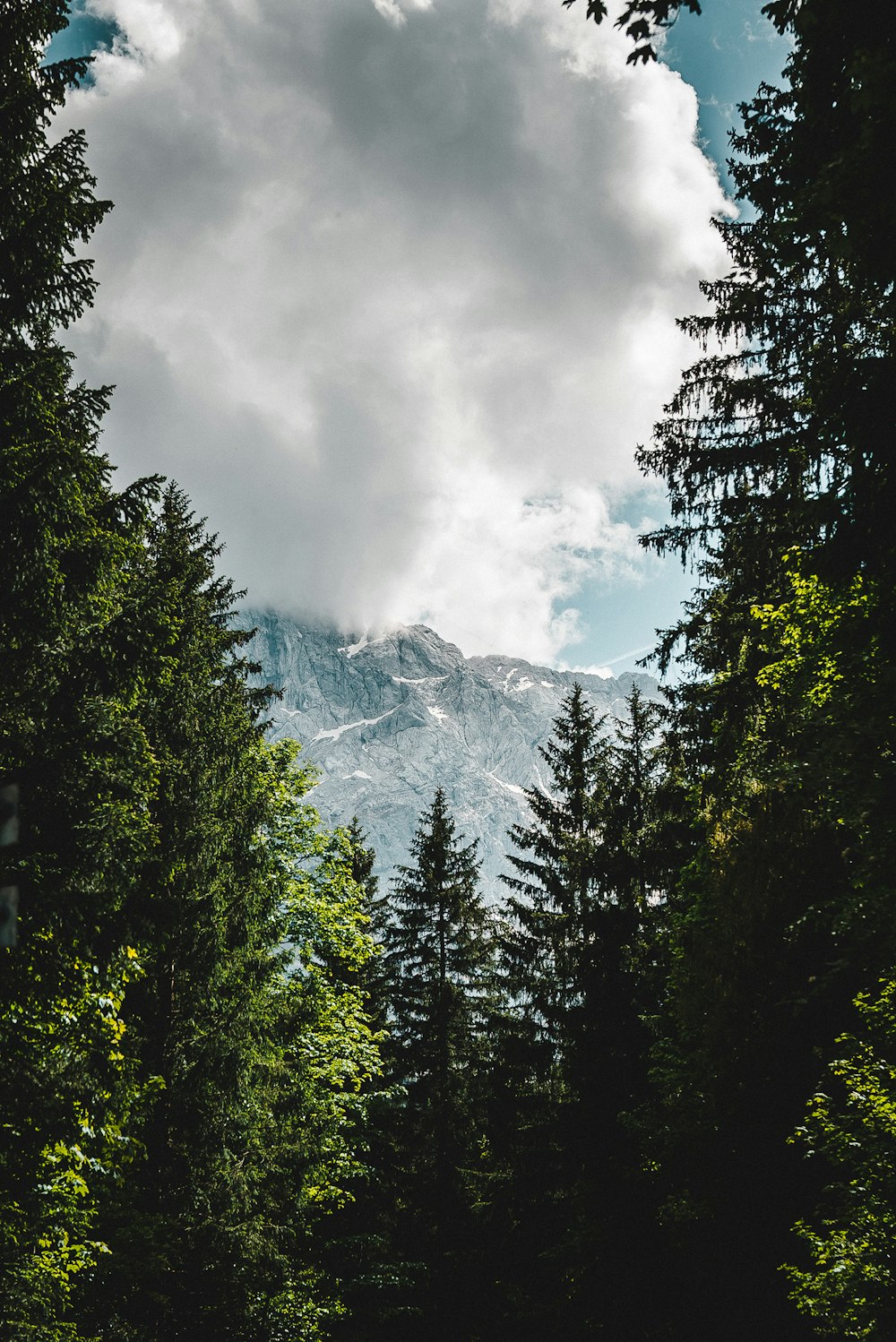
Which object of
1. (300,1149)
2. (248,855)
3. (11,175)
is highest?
(11,175)

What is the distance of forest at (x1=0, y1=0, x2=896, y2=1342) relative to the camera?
621cm

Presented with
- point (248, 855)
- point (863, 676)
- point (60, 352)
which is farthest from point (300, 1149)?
point (60, 352)

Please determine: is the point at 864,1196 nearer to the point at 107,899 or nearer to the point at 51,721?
the point at 107,899

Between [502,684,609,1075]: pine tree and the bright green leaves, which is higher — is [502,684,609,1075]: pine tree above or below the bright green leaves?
above

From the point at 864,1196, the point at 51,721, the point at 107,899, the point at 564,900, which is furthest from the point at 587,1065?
the point at 51,721

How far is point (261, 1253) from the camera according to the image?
10.5 meters

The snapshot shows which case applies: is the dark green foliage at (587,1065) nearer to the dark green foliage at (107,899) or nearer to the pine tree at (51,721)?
the dark green foliage at (107,899)

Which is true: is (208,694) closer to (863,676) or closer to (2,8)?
(2,8)

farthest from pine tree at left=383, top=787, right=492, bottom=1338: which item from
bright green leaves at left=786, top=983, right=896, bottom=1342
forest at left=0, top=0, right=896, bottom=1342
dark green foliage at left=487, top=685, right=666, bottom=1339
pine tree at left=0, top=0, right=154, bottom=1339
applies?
pine tree at left=0, top=0, right=154, bottom=1339

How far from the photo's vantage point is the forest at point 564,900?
621cm

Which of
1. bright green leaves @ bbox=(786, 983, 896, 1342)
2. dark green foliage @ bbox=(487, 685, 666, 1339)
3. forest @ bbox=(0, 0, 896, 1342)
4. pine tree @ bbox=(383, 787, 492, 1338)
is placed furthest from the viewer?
pine tree @ bbox=(383, 787, 492, 1338)

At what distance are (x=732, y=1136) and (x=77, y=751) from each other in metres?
10.5

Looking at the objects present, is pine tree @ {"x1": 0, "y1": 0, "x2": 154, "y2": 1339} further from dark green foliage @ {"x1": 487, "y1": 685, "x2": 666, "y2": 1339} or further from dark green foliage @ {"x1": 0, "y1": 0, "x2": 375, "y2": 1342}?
dark green foliage @ {"x1": 487, "y1": 685, "x2": 666, "y2": 1339}

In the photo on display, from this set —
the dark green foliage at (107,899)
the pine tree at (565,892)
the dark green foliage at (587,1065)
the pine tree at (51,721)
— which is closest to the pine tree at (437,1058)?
the dark green foliage at (587,1065)
